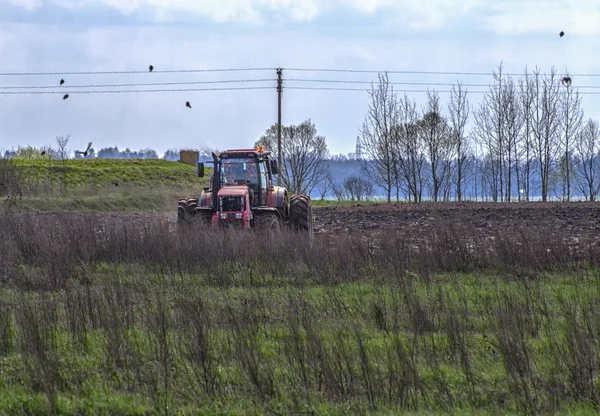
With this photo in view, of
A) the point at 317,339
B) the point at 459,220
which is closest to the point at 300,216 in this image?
the point at 459,220

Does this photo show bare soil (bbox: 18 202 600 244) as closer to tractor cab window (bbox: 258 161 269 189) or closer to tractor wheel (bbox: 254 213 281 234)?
tractor cab window (bbox: 258 161 269 189)

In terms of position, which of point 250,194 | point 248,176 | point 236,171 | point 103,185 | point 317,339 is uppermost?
point 103,185

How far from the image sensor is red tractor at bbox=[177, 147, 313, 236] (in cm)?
2097

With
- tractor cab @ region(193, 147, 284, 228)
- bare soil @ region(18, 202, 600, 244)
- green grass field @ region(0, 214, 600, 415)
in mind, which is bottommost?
green grass field @ region(0, 214, 600, 415)

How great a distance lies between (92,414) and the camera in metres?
7.80

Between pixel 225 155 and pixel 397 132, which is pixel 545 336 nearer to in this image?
pixel 225 155

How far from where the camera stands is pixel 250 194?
2186 cm

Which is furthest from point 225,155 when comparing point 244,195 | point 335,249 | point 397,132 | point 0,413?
point 397,132

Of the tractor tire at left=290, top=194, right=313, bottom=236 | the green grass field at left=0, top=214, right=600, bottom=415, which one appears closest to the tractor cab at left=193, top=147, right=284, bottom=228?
the tractor tire at left=290, top=194, right=313, bottom=236

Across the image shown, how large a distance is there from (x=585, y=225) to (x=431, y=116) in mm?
31644

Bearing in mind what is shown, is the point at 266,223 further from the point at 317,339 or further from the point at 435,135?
the point at 435,135

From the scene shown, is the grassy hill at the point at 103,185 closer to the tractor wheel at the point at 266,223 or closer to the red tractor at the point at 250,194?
the red tractor at the point at 250,194

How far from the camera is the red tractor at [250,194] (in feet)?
68.8

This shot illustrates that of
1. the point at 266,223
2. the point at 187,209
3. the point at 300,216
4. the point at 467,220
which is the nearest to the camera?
the point at 266,223
